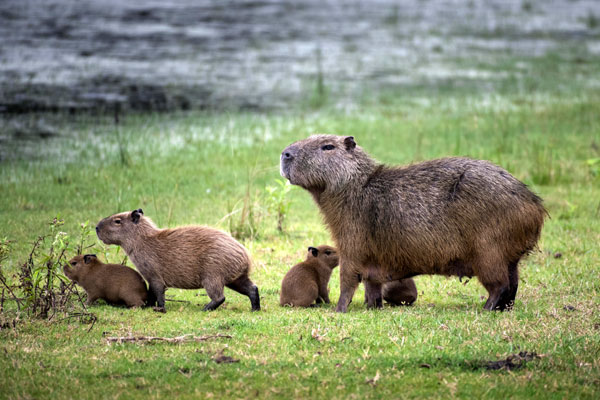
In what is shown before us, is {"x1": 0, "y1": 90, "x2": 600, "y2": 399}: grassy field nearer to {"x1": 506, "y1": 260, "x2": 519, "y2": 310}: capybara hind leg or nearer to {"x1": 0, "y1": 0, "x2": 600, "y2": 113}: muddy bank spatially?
{"x1": 506, "y1": 260, "x2": 519, "y2": 310}: capybara hind leg

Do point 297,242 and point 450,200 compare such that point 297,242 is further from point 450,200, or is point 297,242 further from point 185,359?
point 185,359

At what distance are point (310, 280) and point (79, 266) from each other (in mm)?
2116

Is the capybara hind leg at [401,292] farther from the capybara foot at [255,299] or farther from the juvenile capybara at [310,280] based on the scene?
the capybara foot at [255,299]

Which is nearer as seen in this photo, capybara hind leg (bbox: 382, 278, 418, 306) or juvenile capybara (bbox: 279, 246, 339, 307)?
juvenile capybara (bbox: 279, 246, 339, 307)

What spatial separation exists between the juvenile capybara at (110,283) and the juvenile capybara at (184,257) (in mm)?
145

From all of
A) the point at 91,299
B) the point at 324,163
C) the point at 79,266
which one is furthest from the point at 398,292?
the point at 79,266

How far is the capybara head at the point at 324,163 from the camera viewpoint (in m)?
7.44

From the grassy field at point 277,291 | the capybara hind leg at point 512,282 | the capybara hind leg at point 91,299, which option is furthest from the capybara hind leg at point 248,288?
the capybara hind leg at point 512,282

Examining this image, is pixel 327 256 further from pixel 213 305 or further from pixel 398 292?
pixel 213 305

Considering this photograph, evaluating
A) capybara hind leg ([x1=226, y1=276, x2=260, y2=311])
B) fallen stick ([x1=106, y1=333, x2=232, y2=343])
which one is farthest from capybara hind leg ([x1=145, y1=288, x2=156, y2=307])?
fallen stick ([x1=106, y1=333, x2=232, y2=343])

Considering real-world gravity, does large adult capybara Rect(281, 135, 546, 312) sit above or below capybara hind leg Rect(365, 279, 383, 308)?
above

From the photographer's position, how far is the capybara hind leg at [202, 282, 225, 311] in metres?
7.23

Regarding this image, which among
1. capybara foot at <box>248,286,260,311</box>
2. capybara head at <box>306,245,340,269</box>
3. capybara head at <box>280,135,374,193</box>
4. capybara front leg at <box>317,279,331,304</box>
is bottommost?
capybara front leg at <box>317,279,331,304</box>

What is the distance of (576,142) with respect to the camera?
585 inches
